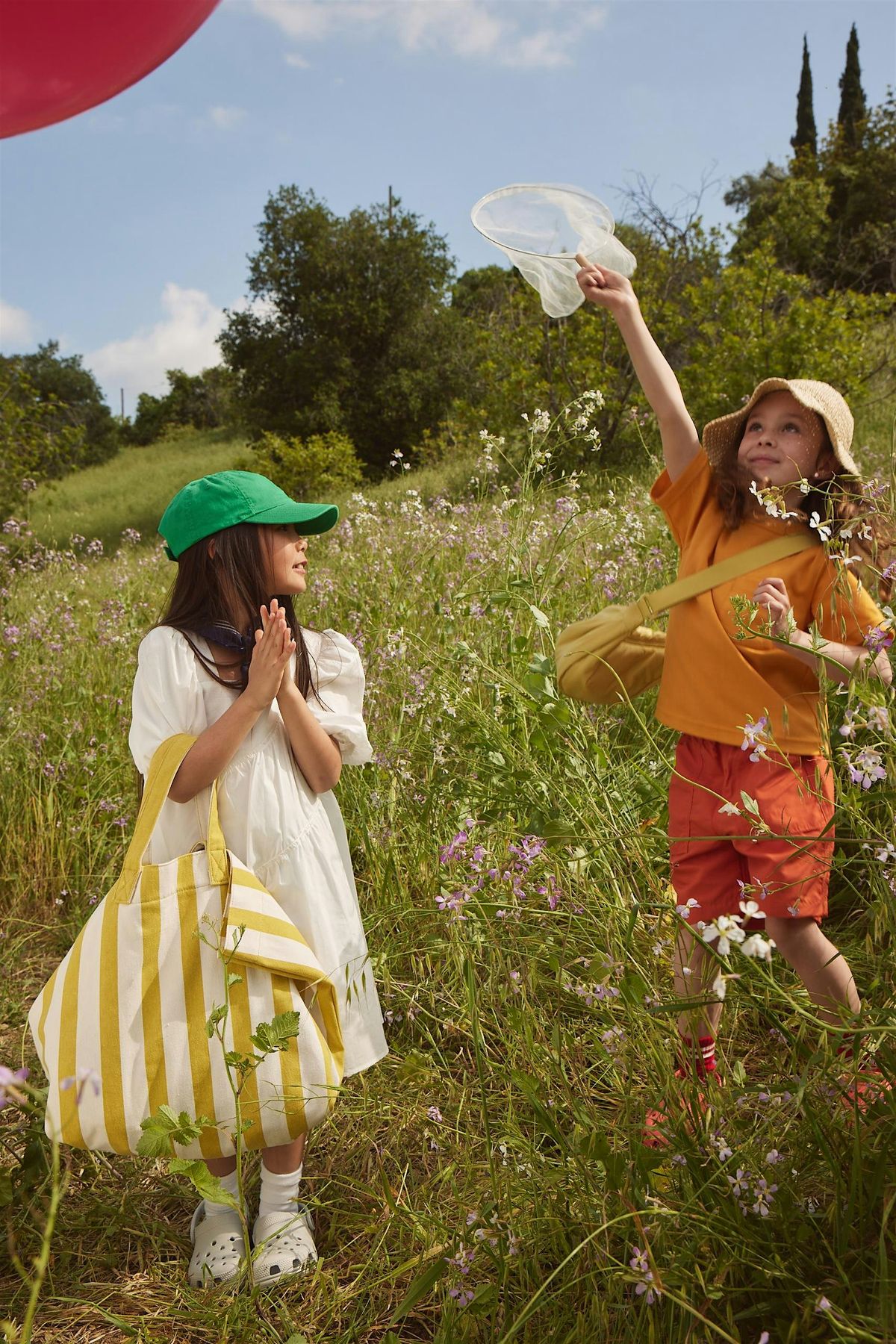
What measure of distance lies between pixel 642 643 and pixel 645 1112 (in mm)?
1016

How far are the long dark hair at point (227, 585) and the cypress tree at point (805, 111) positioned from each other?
37.3 metres

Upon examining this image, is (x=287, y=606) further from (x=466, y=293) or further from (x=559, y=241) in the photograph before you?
(x=466, y=293)

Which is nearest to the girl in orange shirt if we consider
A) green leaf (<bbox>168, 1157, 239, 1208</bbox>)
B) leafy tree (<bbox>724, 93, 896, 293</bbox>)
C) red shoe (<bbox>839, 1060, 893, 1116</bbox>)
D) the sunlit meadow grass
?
the sunlit meadow grass

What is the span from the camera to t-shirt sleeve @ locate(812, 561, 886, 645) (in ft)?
6.20

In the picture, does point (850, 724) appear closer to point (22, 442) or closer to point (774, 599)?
point (774, 599)

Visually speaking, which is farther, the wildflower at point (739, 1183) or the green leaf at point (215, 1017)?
the green leaf at point (215, 1017)

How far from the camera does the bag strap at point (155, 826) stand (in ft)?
5.89

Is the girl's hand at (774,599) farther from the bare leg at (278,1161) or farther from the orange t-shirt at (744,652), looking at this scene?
the bare leg at (278,1161)

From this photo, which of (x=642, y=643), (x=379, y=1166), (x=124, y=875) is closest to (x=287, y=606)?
(x=124, y=875)

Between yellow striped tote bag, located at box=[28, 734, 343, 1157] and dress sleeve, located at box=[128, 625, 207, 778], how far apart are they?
0.43ft

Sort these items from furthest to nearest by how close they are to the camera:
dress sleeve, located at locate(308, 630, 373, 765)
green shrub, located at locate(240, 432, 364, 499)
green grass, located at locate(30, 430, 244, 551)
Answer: green grass, located at locate(30, 430, 244, 551), green shrub, located at locate(240, 432, 364, 499), dress sleeve, located at locate(308, 630, 373, 765)

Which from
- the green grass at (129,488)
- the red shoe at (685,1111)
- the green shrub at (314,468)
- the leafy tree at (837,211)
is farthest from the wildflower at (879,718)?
the leafy tree at (837,211)

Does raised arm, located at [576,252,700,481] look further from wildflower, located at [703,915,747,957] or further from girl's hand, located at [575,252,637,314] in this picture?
wildflower, located at [703,915,747,957]

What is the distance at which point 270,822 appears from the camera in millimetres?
1952
